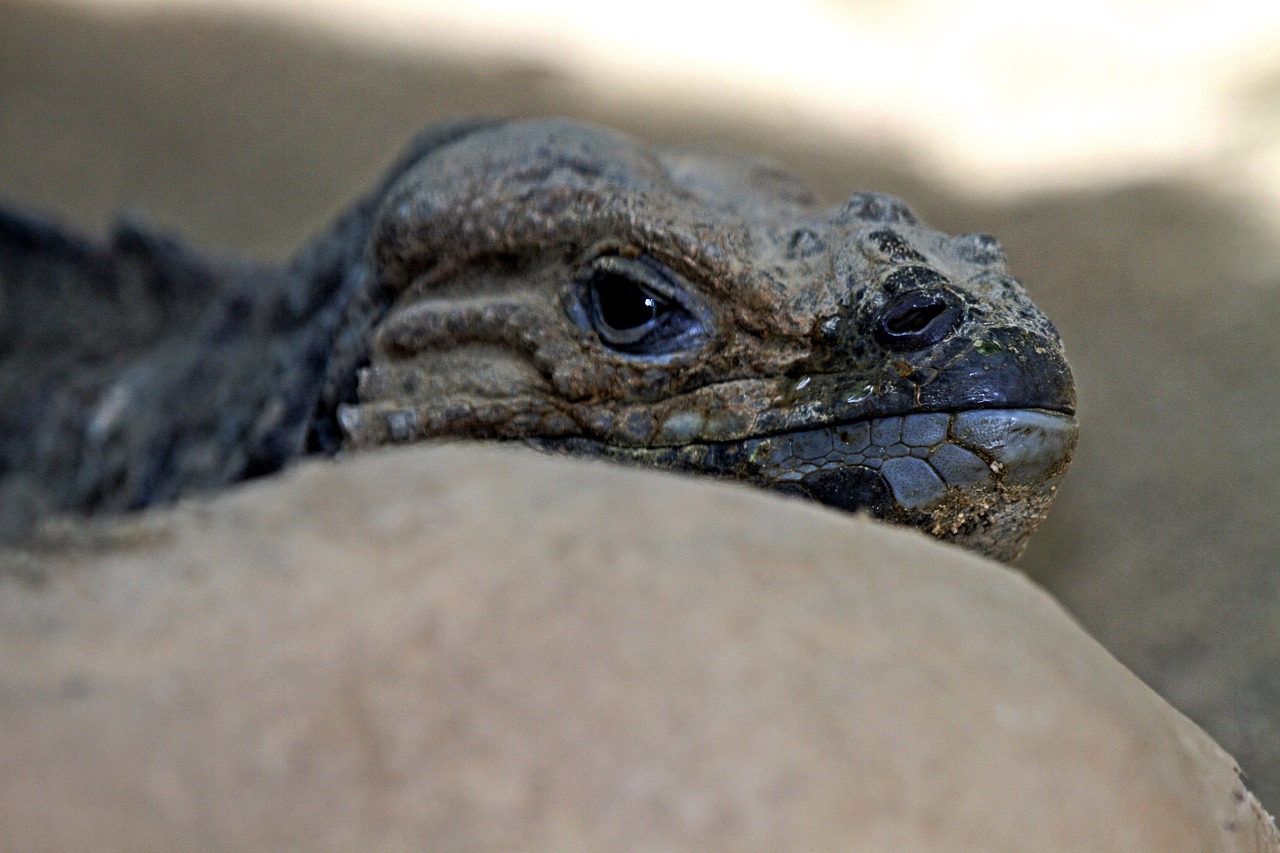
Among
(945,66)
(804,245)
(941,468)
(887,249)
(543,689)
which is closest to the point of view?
(543,689)

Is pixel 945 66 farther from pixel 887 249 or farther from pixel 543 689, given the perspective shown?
pixel 543 689

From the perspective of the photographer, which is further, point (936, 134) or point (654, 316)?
point (936, 134)

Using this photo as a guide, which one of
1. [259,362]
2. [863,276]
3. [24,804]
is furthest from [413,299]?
[24,804]

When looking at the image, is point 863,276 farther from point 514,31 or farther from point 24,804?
point 514,31

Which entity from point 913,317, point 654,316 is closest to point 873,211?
point 913,317

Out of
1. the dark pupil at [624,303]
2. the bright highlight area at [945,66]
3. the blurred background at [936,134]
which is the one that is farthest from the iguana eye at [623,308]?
the bright highlight area at [945,66]

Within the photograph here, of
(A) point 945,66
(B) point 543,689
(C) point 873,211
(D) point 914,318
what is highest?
(A) point 945,66

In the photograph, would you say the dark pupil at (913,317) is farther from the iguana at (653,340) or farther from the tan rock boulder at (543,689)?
the tan rock boulder at (543,689)
